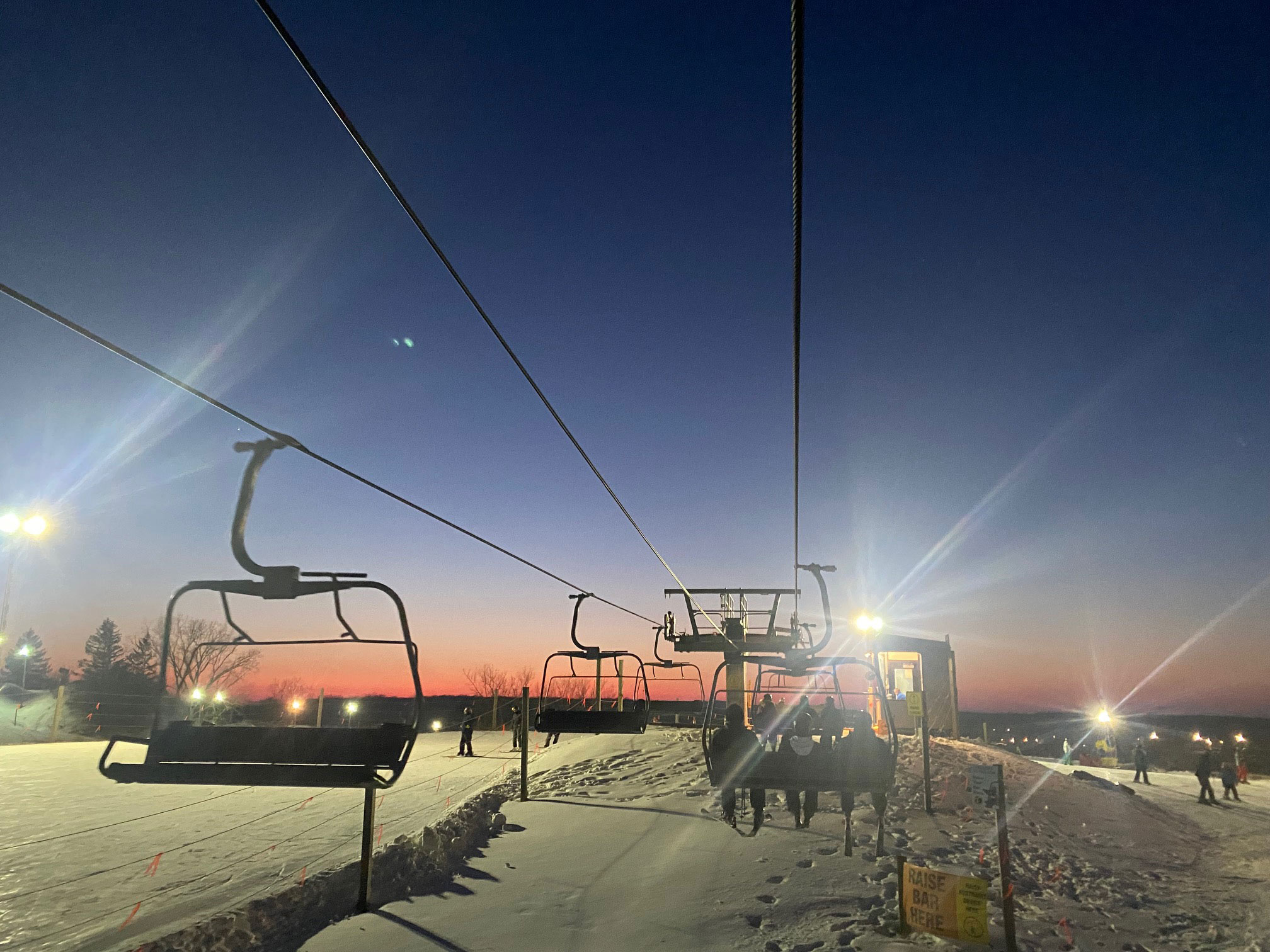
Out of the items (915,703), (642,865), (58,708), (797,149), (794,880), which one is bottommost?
(642,865)

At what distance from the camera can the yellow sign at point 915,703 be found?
Answer: 18.4 meters

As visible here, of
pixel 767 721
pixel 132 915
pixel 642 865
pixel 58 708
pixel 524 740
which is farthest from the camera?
pixel 58 708

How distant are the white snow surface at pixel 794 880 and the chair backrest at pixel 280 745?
7.13 metres

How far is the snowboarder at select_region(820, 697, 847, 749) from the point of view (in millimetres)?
10719

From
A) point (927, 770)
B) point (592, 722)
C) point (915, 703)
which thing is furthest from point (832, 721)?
point (915, 703)

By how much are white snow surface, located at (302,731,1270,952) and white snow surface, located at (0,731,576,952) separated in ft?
10.6

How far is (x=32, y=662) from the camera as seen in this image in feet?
290

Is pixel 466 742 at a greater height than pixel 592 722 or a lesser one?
lesser

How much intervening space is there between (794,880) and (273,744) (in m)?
10.4

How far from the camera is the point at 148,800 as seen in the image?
74.6ft

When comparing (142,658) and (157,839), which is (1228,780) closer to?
(157,839)

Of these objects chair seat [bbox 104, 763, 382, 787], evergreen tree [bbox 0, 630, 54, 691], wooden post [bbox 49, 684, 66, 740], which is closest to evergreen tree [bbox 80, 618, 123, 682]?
evergreen tree [bbox 0, 630, 54, 691]

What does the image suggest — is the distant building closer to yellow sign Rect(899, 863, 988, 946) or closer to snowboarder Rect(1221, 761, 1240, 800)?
snowboarder Rect(1221, 761, 1240, 800)

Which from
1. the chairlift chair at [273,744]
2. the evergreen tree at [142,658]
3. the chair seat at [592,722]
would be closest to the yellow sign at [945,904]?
the chair seat at [592,722]
